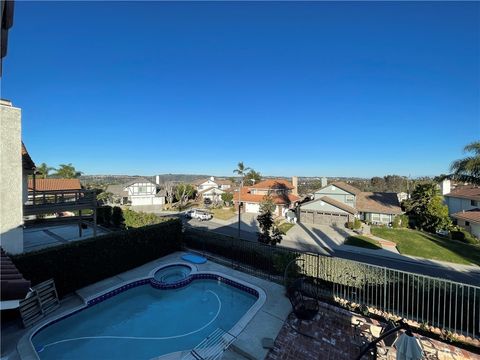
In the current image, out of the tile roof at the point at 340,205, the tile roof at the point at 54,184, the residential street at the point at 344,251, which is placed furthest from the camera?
the tile roof at the point at 340,205

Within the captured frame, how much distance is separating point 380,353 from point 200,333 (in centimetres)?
551

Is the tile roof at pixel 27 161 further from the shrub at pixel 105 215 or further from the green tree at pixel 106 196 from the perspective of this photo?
the green tree at pixel 106 196

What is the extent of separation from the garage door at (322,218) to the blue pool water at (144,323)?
23.2 metres

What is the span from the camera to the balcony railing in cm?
1359

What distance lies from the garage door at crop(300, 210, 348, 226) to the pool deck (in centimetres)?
2198

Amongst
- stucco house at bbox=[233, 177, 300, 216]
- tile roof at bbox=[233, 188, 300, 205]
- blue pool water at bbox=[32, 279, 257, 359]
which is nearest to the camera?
blue pool water at bbox=[32, 279, 257, 359]

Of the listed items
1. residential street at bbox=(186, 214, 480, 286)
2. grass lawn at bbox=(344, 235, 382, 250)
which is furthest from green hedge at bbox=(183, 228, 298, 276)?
grass lawn at bbox=(344, 235, 382, 250)

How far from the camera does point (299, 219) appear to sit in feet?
111

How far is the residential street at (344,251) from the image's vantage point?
54.0ft

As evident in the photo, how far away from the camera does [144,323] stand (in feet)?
29.3

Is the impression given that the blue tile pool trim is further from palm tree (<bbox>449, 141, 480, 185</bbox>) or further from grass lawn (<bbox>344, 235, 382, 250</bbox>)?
palm tree (<bbox>449, 141, 480, 185</bbox>)

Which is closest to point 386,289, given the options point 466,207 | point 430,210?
point 430,210


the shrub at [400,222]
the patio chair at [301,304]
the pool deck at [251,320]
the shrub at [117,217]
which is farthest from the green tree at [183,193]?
the patio chair at [301,304]

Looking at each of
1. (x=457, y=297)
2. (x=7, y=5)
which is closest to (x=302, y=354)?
(x=457, y=297)
